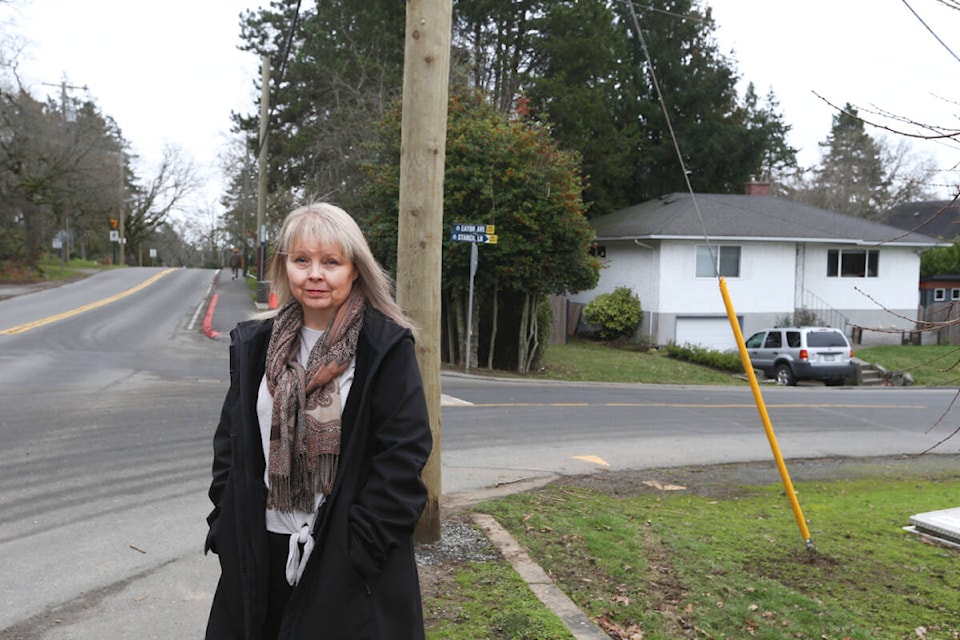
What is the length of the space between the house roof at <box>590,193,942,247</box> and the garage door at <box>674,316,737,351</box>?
3.20 m

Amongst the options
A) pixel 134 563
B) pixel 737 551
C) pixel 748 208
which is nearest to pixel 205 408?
pixel 134 563

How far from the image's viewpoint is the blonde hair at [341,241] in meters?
2.80

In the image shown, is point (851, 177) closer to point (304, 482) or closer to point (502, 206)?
point (502, 206)

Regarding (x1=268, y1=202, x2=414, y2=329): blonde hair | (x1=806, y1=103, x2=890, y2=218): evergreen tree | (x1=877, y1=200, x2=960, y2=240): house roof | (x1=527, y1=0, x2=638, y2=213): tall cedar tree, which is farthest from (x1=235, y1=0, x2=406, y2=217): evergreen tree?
(x1=806, y1=103, x2=890, y2=218): evergreen tree

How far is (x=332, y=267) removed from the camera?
9.15 ft

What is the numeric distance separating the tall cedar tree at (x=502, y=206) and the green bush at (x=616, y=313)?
35.5ft

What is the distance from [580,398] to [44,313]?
18100 mm

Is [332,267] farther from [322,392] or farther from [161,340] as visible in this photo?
[161,340]

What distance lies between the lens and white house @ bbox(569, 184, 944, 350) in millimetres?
30203

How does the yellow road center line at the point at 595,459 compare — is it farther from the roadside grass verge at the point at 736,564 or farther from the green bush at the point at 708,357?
the green bush at the point at 708,357

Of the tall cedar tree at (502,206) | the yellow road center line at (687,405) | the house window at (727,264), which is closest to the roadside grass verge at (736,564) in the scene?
the yellow road center line at (687,405)

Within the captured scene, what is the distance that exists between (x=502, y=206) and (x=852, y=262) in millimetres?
19856

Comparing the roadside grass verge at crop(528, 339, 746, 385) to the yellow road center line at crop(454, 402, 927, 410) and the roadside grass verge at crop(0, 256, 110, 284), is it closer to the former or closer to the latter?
the yellow road center line at crop(454, 402, 927, 410)

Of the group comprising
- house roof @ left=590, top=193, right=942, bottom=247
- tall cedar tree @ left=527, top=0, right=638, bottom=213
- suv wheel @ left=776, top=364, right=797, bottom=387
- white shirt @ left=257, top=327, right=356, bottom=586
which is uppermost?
tall cedar tree @ left=527, top=0, right=638, bottom=213
